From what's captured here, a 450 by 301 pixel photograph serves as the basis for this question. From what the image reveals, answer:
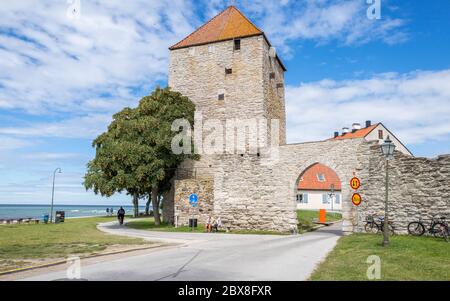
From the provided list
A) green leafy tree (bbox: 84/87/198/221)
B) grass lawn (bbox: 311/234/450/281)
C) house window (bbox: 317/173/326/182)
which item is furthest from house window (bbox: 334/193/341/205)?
grass lawn (bbox: 311/234/450/281)

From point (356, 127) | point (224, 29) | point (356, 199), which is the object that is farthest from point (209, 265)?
point (356, 127)

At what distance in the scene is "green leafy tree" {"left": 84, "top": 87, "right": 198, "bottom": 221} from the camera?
24.4 m

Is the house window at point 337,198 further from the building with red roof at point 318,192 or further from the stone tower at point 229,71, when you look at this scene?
the stone tower at point 229,71

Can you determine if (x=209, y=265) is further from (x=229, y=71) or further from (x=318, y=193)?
(x=318, y=193)

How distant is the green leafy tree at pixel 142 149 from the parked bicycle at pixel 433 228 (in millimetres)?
15446

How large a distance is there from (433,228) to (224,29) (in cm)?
2266

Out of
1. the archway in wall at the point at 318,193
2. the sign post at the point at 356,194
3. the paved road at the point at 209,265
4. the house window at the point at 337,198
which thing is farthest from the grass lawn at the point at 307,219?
the paved road at the point at 209,265

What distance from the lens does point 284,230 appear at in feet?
70.0

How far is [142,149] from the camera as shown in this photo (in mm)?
24578

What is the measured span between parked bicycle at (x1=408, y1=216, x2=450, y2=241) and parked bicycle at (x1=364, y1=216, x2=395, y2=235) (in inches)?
34.6
